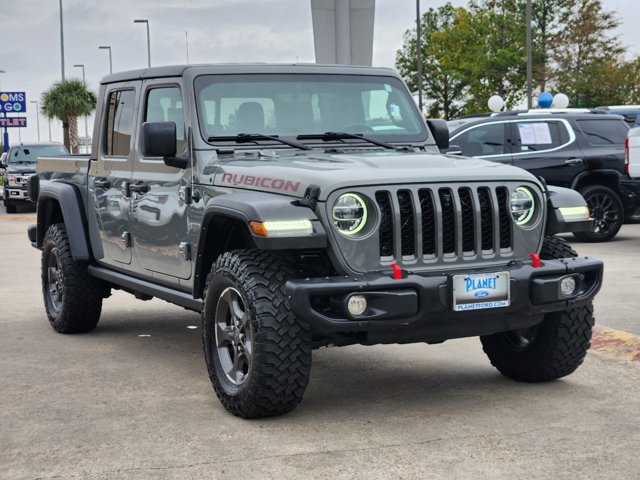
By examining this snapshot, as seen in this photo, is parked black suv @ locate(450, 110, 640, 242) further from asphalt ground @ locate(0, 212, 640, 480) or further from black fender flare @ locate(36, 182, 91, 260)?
black fender flare @ locate(36, 182, 91, 260)

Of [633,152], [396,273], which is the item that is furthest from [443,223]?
[633,152]

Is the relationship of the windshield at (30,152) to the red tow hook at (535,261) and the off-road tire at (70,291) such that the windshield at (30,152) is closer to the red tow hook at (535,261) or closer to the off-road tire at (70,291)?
the off-road tire at (70,291)

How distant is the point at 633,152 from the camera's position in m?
14.1

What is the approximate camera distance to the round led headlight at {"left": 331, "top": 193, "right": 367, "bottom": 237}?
540 centimetres

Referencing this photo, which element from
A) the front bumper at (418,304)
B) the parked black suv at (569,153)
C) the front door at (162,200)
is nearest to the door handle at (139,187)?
the front door at (162,200)

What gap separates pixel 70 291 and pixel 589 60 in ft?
157

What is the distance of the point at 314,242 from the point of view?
5.29 metres

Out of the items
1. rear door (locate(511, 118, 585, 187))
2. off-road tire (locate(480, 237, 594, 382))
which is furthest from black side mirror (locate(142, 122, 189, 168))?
rear door (locate(511, 118, 585, 187))

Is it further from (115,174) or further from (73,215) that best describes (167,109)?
(73,215)

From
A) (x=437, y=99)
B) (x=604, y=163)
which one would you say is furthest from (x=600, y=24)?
(x=604, y=163)

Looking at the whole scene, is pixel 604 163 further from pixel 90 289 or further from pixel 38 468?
pixel 38 468

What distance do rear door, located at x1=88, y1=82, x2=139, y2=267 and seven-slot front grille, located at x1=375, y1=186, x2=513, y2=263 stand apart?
247cm

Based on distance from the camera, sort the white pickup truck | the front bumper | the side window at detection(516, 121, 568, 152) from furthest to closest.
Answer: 1. the side window at detection(516, 121, 568, 152)
2. the white pickup truck
3. the front bumper

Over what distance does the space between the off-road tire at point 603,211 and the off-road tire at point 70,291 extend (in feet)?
28.3
